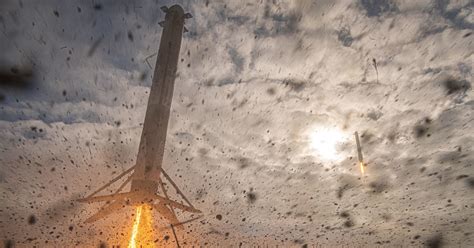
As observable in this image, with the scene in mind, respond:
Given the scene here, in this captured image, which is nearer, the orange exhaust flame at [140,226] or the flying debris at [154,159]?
the flying debris at [154,159]

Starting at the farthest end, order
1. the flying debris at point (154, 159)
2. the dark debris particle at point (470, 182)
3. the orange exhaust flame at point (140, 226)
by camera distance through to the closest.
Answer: the dark debris particle at point (470, 182) < the orange exhaust flame at point (140, 226) < the flying debris at point (154, 159)

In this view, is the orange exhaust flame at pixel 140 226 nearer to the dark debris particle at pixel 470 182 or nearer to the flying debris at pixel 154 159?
the flying debris at pixel 154 159

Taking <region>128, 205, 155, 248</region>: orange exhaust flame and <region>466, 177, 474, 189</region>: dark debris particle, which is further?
<region>466, 177, 474, 189</region>: dark debris particle

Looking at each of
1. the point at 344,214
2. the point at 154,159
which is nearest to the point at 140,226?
the point at 154,159

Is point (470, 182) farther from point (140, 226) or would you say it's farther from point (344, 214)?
point (140, 226)

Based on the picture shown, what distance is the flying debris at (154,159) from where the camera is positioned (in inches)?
744

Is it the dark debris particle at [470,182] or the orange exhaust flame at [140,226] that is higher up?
the dark debris particle at [470,182]

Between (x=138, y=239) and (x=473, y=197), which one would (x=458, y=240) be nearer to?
(x=473, y=197)

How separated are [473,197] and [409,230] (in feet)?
36.3

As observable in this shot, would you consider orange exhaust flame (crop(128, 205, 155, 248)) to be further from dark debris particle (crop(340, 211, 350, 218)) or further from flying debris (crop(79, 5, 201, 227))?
dark debris particle (crop(340, 211, 350, 218))

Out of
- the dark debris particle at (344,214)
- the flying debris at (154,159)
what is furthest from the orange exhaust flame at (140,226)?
the dark debris particle at (344,214)

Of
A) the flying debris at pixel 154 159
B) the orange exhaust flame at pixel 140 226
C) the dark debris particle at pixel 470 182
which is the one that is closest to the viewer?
the flying debris at pixel 154 159

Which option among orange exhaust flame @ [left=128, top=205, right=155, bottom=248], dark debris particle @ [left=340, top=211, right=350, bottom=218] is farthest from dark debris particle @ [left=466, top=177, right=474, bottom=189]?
orange exhaust flame @ [left=128, top=205, right=155, bottom=248]

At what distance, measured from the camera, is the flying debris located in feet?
62.0
